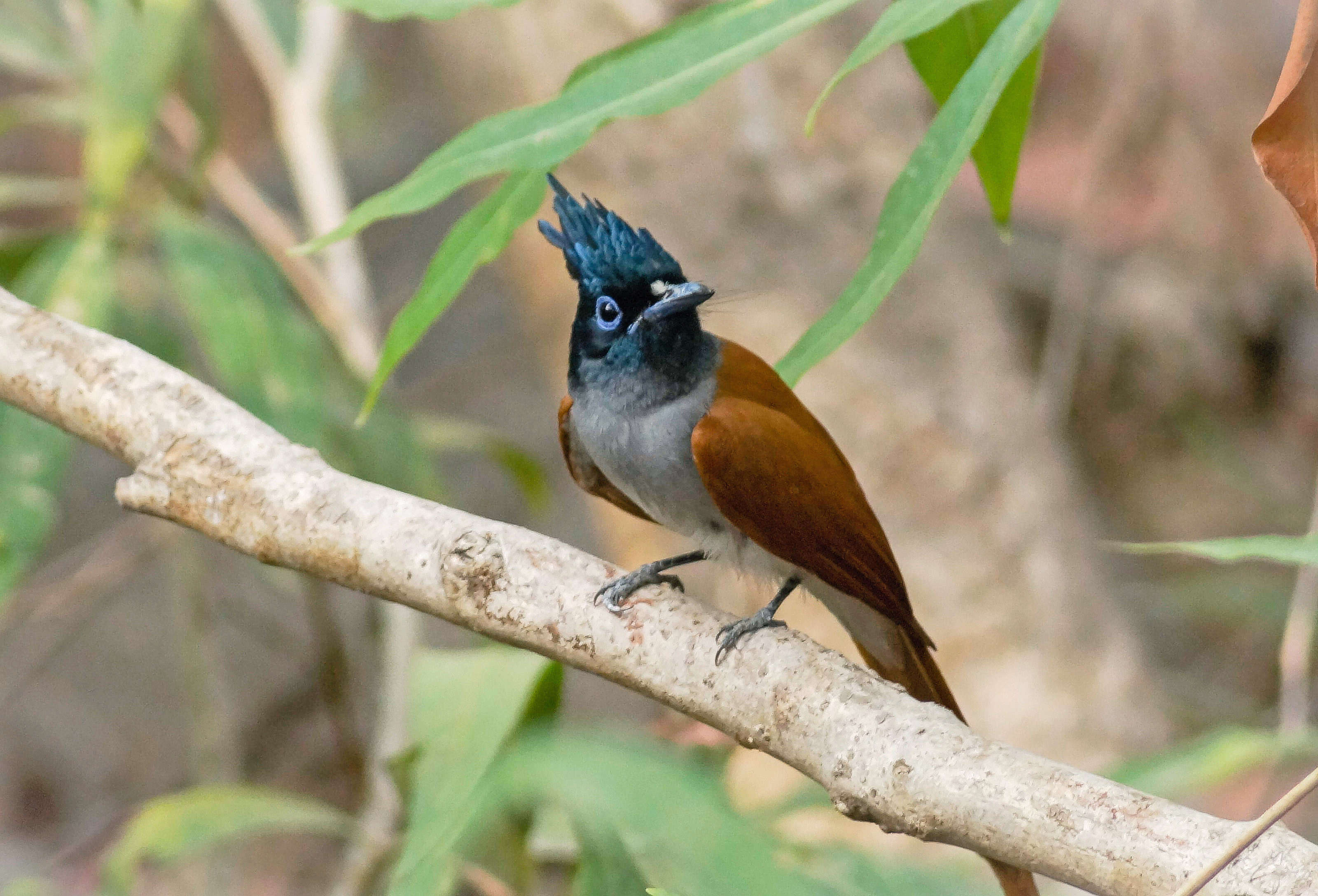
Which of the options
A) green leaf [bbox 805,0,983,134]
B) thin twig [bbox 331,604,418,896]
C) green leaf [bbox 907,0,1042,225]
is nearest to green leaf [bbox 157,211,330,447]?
thin twig [bbox 331,604,418,896]

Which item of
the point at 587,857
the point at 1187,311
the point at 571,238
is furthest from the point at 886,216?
the point at 1187,311

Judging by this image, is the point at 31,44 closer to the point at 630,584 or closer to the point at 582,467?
the point at 582,467

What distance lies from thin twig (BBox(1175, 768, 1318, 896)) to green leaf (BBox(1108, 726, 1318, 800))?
3.15 ft

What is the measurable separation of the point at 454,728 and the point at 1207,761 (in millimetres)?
1181

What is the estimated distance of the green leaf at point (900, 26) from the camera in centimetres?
108

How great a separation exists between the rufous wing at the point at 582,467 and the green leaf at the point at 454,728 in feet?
0.96

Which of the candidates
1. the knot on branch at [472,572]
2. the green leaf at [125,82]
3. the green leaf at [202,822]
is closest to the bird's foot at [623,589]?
the knot on branch at [472,572]

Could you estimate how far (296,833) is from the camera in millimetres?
5562

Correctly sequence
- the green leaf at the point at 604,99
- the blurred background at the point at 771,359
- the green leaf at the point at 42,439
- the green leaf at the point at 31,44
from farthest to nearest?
the green leaf at the point at 31,44
the blurred background at the point at 771,359
the green leaf at the point at 42,439
the green leaf at the point at 604,99

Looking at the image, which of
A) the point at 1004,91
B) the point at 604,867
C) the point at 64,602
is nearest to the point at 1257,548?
the point at 1004,91

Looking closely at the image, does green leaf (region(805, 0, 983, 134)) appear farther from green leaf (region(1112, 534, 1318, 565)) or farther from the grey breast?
the grey breast

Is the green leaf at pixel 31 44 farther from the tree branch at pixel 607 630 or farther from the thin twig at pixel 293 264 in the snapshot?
the tree branch at pixel 607 630

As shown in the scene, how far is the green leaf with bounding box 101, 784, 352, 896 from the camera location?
2.47 metres

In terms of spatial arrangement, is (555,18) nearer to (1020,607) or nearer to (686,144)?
(686,144)
